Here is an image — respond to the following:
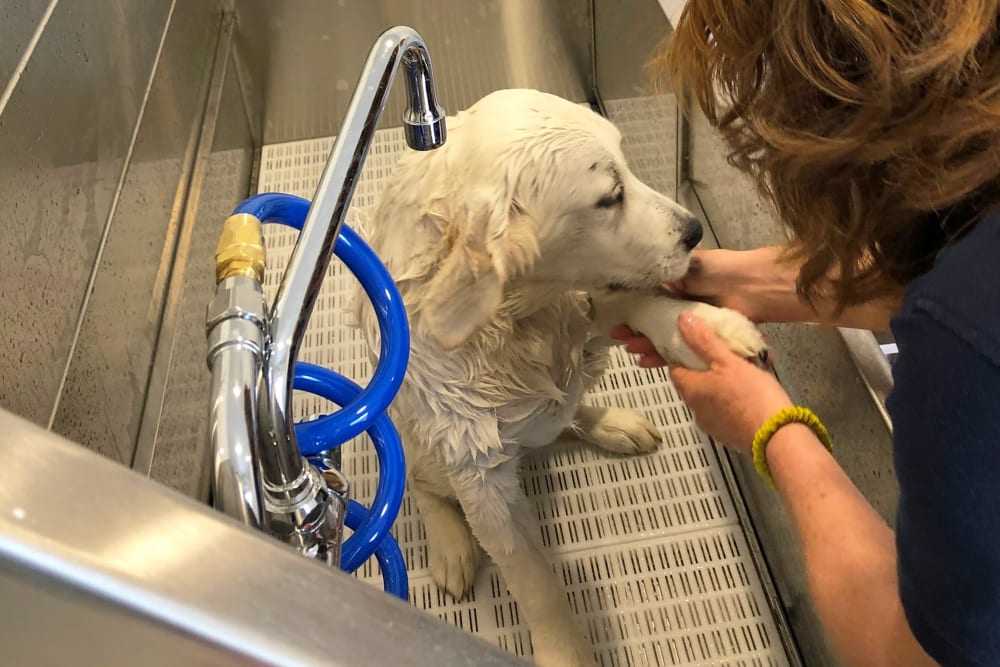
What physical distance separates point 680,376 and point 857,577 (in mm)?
325

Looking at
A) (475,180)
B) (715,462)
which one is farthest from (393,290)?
(715,462)

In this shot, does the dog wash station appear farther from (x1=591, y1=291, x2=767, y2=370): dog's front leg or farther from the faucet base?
(x1=591, y1=291, x2=767, y2=370): dog's front leg

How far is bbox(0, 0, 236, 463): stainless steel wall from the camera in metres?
0.82

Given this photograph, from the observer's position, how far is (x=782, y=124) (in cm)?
65

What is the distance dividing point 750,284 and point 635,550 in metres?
0.54

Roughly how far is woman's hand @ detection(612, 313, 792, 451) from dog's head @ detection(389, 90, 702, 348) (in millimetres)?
128

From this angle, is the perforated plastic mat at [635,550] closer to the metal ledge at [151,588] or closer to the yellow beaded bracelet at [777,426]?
the yellow beaded bracelet at [777,426]

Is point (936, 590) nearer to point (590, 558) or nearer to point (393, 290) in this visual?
point (393, 290)

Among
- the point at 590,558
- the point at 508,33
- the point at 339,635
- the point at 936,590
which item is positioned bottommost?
the point at 590,558

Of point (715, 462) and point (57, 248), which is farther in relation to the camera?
point (715, 462)

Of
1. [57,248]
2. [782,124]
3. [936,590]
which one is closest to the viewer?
[936,590]

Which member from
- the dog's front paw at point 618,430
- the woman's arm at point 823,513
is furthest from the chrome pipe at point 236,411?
the dog's front paw at point 618,430

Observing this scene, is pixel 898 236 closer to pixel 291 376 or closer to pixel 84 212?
pixel 291 376

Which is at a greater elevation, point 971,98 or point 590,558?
point 971,98
